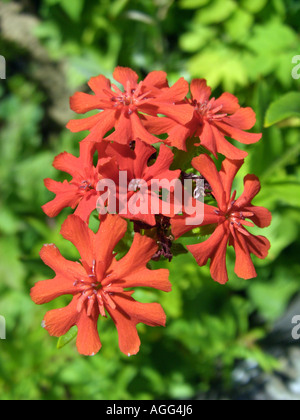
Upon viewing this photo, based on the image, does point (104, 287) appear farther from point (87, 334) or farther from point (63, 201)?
point (63, 201)

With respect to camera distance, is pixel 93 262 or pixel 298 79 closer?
pixel 93 262

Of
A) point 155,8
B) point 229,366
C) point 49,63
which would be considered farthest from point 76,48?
point 229,366

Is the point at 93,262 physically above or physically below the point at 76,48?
below

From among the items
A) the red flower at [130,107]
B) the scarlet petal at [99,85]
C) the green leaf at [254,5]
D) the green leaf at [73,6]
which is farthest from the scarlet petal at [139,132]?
the green leaf at [73,6]

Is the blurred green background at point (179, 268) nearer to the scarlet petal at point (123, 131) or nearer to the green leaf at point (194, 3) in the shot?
the green leaf at point (194, 3)

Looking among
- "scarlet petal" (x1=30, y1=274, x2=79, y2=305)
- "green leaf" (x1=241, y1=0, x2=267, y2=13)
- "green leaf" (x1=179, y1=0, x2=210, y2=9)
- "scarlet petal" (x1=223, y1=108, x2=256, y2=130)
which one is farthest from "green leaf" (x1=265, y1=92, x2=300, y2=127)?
"green leaf" (x1=179, y1=0, x2=210, y2=9)

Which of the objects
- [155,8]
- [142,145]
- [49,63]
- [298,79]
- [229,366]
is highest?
[49,63]
